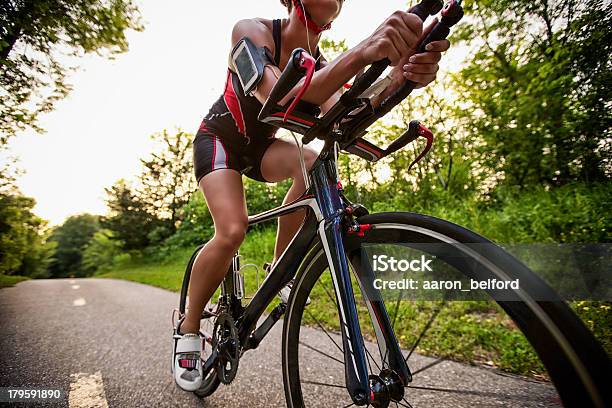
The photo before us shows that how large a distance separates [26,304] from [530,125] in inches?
314

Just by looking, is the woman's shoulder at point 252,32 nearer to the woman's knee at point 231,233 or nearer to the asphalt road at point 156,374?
the woman's knee at point 231,233

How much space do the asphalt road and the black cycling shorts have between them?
1266 millimetres

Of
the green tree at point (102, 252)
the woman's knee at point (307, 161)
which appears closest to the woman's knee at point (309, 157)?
the woman's knee at point (307, 161)

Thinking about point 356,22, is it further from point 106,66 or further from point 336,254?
point 106,66

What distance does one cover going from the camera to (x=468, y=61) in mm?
3693

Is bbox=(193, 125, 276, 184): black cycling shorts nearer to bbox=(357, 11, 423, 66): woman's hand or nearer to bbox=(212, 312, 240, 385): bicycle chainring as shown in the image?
bbox=(212, 312, 240, 385): bicycle chainring

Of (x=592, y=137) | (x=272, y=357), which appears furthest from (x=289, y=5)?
(x=592, y=137)

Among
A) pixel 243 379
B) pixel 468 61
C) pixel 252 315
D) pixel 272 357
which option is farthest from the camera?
pixel 468 61

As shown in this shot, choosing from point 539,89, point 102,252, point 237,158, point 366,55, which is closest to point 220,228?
point 237,158

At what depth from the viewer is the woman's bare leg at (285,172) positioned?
64.0 inches

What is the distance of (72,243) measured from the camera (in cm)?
5191

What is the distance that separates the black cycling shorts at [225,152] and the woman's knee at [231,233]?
11.7 inches

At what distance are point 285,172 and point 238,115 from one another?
1.24ft

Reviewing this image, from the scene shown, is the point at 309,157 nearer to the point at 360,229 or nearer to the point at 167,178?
the point at 360,229
